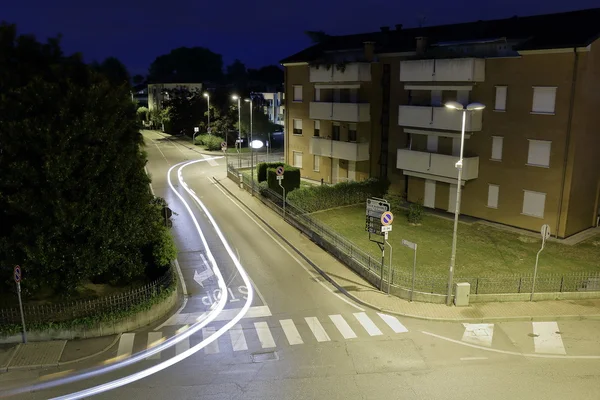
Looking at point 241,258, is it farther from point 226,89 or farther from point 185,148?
point 226,89

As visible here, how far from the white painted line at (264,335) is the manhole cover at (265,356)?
1.54 ft

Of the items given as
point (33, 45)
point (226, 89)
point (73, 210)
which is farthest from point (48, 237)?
point (226, 89)

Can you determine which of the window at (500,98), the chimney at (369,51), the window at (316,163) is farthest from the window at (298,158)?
the window at (500,98)

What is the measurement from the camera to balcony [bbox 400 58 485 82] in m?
29.4

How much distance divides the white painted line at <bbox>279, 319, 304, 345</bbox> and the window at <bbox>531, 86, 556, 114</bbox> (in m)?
18.5

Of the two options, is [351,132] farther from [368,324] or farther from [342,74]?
[368,324]

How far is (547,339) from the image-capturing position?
658 inches

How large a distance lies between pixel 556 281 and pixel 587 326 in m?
2.75

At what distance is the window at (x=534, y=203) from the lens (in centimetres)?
2817

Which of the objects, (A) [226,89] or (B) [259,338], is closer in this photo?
(B) [259,338]

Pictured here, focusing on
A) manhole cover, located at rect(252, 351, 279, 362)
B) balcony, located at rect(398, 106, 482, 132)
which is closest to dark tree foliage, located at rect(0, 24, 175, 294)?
manhole cover, located at rect(252, 351, 279, 362)

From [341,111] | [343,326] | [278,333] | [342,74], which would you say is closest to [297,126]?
[341,111]

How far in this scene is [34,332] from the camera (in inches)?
643

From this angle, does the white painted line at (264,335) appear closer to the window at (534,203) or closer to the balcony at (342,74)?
the window at (534,203)
